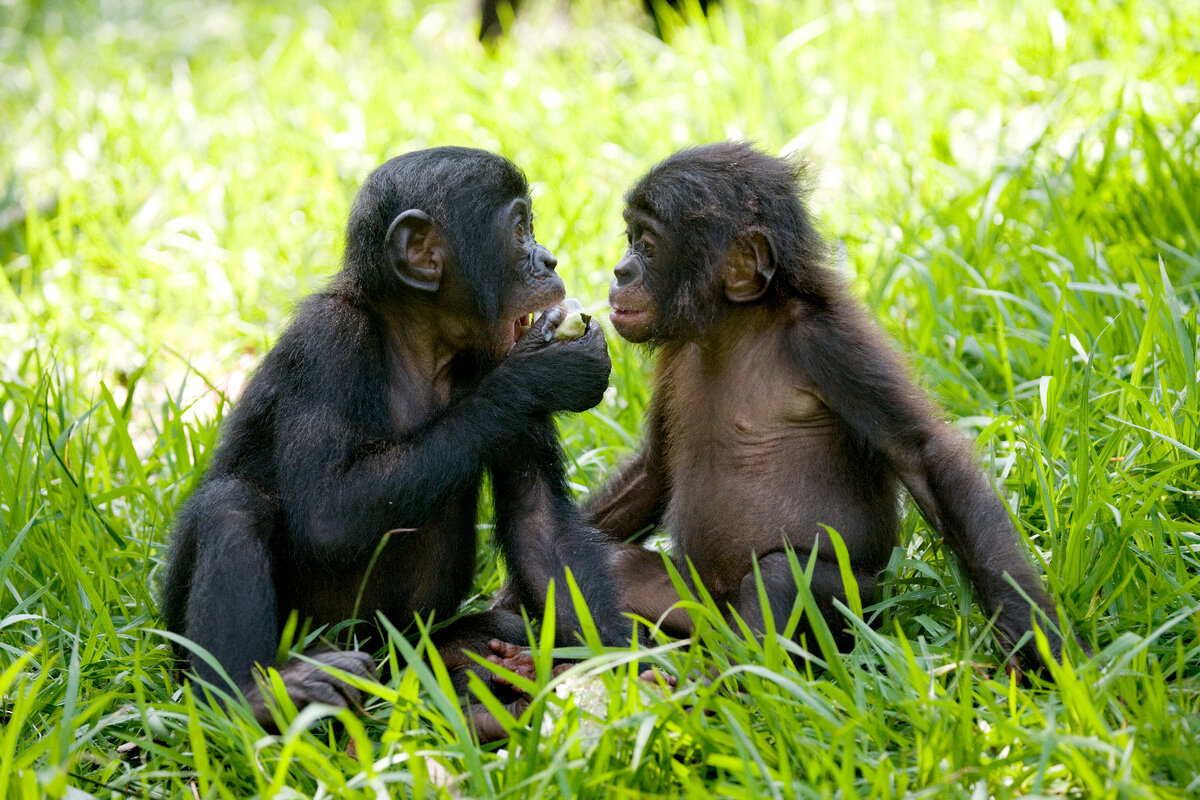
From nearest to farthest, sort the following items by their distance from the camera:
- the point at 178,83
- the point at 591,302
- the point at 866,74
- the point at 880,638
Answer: the point at 880,638 → the point at 591,302 → the point at 866,74 → the point at 178,83

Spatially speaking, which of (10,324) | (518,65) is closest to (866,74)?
(518,65)

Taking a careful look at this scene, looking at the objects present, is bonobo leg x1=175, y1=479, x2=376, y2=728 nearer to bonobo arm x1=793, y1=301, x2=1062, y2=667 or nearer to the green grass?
the green grass

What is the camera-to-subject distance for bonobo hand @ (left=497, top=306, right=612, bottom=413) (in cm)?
370

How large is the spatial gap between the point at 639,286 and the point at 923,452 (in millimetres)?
1025

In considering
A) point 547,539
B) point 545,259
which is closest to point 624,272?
point 545,259

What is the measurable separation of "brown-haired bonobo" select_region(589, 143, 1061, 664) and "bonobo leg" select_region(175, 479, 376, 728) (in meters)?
1.09

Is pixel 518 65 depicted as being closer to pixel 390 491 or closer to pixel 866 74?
pixel 866 74

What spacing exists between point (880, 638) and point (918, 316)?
8.65 ft

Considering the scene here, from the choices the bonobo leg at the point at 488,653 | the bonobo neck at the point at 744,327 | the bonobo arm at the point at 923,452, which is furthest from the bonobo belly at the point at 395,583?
the bonobo arm at the point at 923,452

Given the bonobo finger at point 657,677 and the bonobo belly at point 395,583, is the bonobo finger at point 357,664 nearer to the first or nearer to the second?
the bonobo belly at point 395,583

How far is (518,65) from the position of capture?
367 inches

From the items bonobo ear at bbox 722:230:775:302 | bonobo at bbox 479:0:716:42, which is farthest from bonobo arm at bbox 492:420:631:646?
bonobo at bbox 479:0:716:42

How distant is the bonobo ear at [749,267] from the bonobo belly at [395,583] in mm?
1140

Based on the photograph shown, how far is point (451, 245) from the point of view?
3791mm
